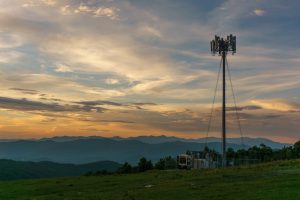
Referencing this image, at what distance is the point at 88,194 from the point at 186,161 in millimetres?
49198

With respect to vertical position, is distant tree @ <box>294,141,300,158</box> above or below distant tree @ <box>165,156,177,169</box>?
above

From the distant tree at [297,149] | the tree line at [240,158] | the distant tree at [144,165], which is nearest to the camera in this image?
the distant tree at [144,165]

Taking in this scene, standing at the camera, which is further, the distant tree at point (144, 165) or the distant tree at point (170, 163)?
the distant tree at point (170, 163)

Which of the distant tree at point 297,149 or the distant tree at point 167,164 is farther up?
the distant tree at point 297,149

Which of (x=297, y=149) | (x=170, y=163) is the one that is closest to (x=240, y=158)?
(x=297, y=149)

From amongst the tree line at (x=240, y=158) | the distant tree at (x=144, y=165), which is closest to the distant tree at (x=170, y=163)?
the tree line at (x=240, y=158)

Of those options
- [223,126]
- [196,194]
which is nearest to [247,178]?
[196,194]

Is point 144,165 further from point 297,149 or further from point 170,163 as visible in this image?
point 297,149

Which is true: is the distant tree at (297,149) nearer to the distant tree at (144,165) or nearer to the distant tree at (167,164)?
the distant tree at (167,164)

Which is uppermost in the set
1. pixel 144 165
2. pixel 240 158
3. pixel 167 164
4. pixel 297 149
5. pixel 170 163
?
pixel 297 149

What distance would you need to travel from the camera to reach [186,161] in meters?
87.9

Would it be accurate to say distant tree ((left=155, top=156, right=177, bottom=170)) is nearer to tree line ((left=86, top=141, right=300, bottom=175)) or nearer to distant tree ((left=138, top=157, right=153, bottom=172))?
tree line ((left=86, top=141, right=300, bottom=175))

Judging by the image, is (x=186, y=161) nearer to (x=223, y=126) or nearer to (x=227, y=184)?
(x=223, y=126)

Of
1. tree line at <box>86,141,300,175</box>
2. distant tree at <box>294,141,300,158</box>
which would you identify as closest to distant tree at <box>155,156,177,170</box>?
tree line at <box>86,141,300,175</box>
